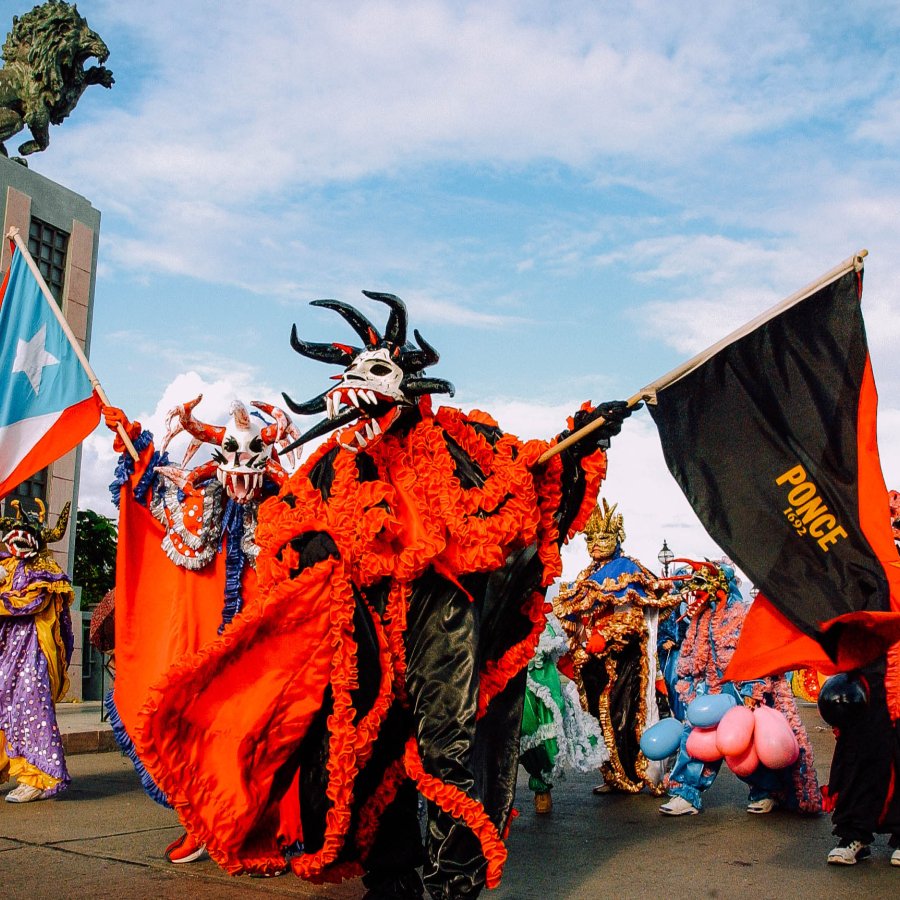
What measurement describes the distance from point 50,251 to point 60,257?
220mm

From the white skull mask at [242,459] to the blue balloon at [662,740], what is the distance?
331cm

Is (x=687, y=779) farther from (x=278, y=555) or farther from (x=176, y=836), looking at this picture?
(x=278, y=555)

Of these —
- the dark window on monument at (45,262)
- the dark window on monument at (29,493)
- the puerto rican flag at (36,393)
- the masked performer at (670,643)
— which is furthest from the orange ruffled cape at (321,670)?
the dark window on monument at (45,262)

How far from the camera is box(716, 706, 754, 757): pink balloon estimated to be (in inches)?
266

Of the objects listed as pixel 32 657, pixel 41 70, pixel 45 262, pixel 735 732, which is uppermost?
pixel 41 70

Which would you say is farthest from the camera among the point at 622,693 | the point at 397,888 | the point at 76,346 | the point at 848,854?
the point at 622,693

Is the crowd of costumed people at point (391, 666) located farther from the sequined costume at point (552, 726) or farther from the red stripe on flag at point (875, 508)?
the sequined costume at point (552, 726)

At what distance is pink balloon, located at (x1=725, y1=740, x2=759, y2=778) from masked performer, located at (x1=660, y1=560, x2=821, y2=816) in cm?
11

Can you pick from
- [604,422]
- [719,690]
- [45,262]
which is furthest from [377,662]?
[45,262]

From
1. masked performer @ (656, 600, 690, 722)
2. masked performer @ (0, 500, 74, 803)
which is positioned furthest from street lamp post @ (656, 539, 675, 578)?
masked performer @ (0, 500, 74, 803)

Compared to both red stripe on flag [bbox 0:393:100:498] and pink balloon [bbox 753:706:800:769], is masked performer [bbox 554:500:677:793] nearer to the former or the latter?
pink balloon [bbox 753:706:800:769]

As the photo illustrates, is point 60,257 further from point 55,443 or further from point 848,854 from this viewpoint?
point 848,854

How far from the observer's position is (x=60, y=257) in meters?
15.4

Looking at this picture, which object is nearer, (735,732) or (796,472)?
(796,472)
